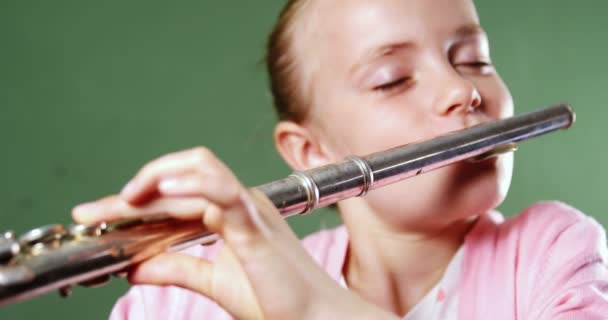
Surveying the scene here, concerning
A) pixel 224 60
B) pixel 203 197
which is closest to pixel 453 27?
pixel 203 197

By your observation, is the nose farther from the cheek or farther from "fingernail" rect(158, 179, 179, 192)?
"fingernail" rect(158, 179, 179, 192)

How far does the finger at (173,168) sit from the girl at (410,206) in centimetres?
8

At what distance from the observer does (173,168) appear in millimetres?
425

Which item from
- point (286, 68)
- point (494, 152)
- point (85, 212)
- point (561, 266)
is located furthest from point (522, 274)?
point (85, 212)

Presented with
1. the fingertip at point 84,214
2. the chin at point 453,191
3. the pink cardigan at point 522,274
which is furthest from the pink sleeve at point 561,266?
the fingertip at point 84,214

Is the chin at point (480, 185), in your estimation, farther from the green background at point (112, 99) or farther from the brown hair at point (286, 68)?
the green background at point (112, 99)

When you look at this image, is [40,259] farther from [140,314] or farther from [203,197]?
[140,314]

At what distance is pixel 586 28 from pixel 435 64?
0.93m

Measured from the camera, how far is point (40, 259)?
394 millimetres

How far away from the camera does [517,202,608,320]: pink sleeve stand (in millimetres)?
633

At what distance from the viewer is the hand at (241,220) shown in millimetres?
418

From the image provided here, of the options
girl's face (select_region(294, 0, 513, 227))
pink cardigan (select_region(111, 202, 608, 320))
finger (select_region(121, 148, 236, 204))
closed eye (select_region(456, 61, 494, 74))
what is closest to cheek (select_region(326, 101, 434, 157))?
girl's face (select_region(294, 0, 513, 227))

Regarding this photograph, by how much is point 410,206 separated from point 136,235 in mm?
383

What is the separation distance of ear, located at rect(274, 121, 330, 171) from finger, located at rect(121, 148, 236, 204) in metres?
0.46
